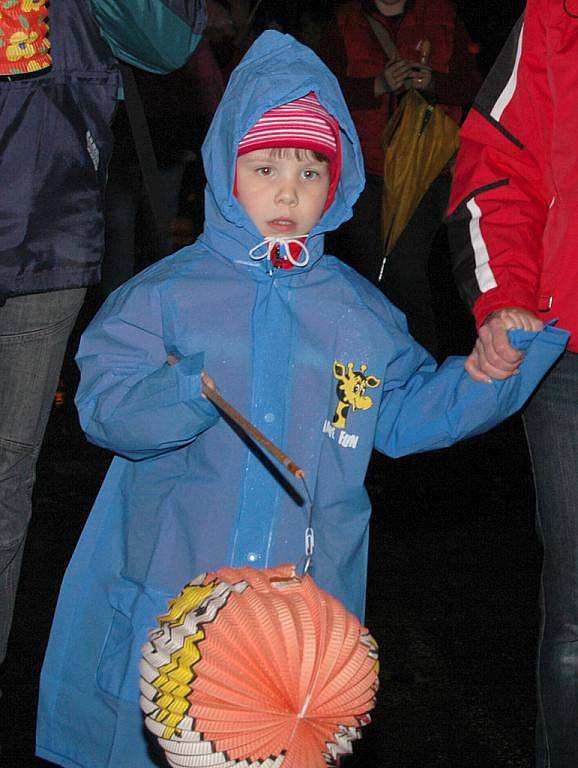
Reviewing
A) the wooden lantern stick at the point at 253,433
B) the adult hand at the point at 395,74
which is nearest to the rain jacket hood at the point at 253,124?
the wooden lantern stick at the point at 253,433

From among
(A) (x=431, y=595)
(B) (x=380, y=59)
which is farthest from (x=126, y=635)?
(B) (x=380, y=59)

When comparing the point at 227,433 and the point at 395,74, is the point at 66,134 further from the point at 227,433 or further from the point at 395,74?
the point at 395,74

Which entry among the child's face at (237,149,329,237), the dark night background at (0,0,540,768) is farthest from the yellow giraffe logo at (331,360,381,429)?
the dark night background at (0,0,540,768)

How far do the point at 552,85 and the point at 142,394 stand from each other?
1.31 m

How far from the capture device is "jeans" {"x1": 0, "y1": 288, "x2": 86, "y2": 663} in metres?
4.02

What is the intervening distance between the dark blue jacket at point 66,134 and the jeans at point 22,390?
10 centimetres

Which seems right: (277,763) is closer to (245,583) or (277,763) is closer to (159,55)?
(245,583)

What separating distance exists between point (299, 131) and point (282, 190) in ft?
0.64

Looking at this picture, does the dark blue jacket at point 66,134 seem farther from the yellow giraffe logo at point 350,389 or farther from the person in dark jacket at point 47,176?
the yellow giraffe logo at point 350,389

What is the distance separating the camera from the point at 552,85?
137 inches

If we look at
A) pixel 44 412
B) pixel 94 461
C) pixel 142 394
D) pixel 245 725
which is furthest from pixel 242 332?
pixel 94 461

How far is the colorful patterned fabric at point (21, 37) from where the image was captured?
148 inches

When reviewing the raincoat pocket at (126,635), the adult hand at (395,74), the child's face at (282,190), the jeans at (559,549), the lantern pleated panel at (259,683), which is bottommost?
the adult hand at (395,74)

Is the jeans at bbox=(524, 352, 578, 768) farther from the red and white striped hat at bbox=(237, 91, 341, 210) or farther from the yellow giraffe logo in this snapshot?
the red and white striped hat at bbox=(237, 91, 341, 210)
